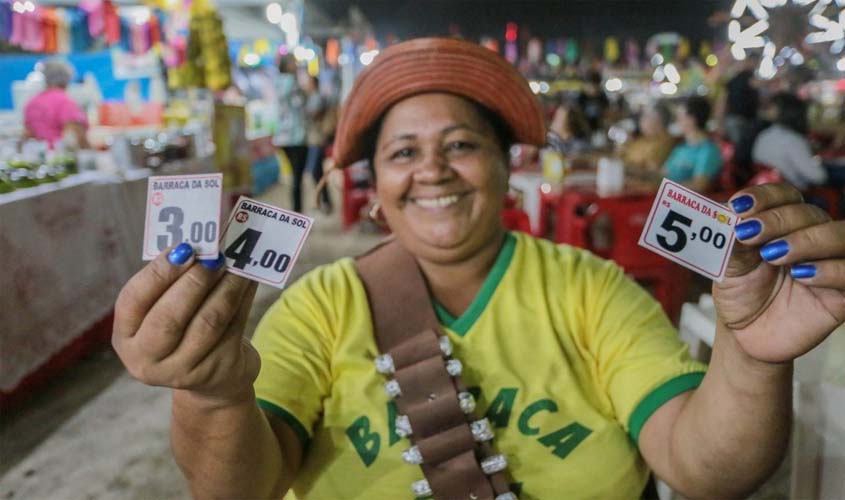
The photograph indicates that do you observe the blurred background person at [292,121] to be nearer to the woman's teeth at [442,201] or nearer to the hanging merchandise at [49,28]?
Answer: the hanging merchandise at [49,28]

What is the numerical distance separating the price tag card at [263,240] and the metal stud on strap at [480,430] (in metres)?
0.45

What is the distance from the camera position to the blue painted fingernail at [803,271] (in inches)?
32.6

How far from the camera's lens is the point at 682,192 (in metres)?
0.89

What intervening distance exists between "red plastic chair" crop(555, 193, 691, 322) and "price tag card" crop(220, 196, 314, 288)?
296 centimetres

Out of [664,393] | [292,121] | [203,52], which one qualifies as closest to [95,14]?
[203,52]

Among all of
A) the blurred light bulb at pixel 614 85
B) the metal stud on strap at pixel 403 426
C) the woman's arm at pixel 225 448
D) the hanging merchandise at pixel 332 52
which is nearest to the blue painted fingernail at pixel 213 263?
the woman's arm at pixel 225 448

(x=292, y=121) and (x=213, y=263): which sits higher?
(x=292, y=121)

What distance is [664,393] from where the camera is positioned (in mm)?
1111

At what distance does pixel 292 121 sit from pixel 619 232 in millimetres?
4852

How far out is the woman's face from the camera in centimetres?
127

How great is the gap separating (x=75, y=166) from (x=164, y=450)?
2.36 metres

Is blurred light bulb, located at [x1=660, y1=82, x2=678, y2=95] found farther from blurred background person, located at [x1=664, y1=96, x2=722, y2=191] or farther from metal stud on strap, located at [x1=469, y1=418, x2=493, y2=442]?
metal stud on strap, located at [x1=469, y1=418, x2=493, y2=442]

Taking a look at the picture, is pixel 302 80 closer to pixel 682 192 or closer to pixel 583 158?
pixel 583 158

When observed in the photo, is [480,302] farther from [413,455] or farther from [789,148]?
[789,148]
